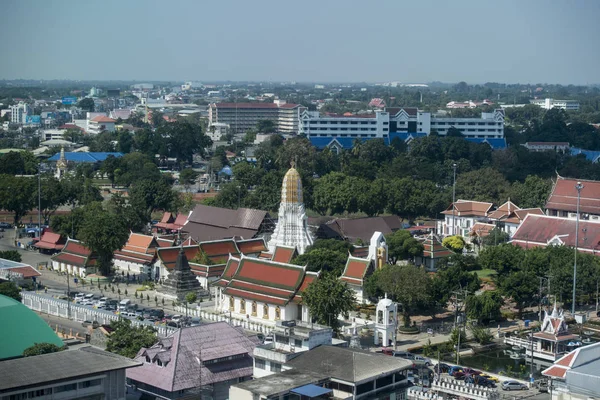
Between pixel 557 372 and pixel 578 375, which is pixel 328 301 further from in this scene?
pixel 578 375

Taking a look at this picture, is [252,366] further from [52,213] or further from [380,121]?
[380,121]

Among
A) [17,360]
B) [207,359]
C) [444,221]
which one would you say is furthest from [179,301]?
[444,221]

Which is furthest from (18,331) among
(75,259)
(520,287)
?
(520,287)

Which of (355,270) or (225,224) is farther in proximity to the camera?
(225,224)

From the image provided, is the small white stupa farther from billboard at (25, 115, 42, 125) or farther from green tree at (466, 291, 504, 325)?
billboard at (25, 115, 42, 125)

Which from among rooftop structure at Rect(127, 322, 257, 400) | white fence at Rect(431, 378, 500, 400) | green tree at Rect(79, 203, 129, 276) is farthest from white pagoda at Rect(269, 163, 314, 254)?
white fence at Rect(431, 378, 500, 400)

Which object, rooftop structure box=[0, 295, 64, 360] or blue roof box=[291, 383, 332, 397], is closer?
blue roof box=[291, 383, 332, 397]
